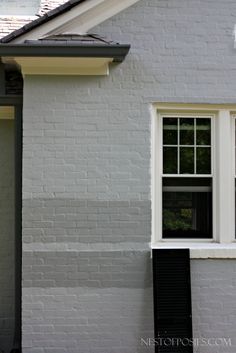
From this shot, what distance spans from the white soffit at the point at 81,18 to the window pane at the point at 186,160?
74.6 inches

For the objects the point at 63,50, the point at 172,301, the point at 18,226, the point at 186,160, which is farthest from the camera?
the point at 186,160

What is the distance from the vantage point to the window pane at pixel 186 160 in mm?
6145

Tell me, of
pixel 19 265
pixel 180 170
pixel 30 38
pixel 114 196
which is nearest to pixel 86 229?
pixel 114 196

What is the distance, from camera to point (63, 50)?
5.61 metres

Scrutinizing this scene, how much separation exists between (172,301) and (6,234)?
2412 mm

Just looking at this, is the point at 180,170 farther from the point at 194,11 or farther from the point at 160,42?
the point at 194,11

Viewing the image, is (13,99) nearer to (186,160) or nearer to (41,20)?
(41,20)

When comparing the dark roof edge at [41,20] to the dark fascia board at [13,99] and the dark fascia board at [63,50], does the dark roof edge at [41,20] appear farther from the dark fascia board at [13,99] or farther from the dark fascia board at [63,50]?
the dark fascia board at [13,99]

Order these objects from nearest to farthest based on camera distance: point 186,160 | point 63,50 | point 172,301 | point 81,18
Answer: point 63,50
point 172,301
point 81,18
point 186,160

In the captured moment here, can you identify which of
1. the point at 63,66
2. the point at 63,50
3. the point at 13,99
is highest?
the point at 63,50

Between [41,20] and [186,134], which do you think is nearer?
[41,20]

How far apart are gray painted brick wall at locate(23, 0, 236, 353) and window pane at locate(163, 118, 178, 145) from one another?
0.30 metres

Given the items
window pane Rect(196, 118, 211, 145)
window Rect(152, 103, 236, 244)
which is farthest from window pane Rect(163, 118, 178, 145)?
window pane Rect(196, 118, 211, 145)

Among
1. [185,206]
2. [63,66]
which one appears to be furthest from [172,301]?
[63,66]
